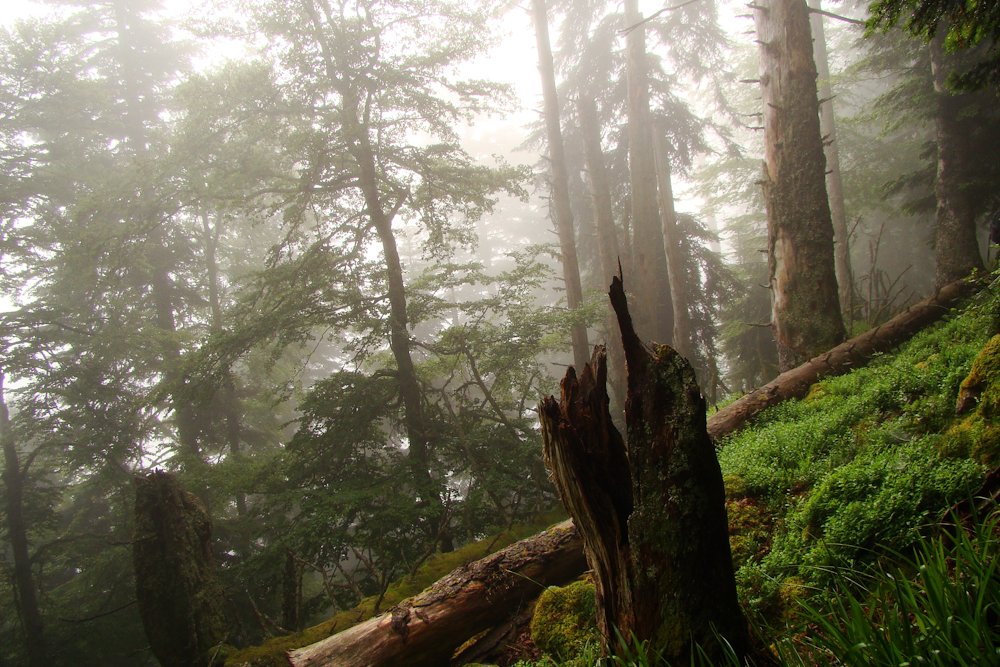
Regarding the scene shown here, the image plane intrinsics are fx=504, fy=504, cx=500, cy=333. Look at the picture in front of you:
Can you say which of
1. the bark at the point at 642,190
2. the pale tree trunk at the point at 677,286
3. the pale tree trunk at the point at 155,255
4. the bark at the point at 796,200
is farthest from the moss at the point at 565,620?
the pale tree trunk at the point at 155,255

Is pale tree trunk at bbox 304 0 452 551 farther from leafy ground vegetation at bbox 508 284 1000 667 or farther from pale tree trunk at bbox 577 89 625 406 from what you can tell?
pale tree trunk at bbox 577 89 625 406

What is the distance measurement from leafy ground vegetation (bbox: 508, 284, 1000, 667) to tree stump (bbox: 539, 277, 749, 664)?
21 cm

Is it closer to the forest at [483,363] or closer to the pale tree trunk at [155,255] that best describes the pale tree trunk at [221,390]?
the forest at [483,363]

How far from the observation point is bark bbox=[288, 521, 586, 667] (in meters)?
3.88

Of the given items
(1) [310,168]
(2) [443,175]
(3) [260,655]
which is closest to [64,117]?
(1) [310,168]

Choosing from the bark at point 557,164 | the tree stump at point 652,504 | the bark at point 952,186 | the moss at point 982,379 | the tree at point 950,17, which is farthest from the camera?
the bark at point 557,164

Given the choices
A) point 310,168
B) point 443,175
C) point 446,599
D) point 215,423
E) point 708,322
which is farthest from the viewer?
point 215,423

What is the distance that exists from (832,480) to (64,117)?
796 inches

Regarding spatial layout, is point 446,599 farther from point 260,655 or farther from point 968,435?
point 968,435

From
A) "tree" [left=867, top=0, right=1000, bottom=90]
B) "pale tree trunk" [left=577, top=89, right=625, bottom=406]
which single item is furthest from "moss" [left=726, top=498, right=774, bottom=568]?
"pale tree trunk" [left=577, top=89, right=625, bottom=406]

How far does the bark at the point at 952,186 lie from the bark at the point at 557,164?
24.5 ft

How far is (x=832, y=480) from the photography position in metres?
3.37

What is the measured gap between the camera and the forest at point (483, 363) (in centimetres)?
261

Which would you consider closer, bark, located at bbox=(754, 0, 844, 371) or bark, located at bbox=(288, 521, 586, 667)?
bark, located at bbox=(288, 521, 586, 667)
